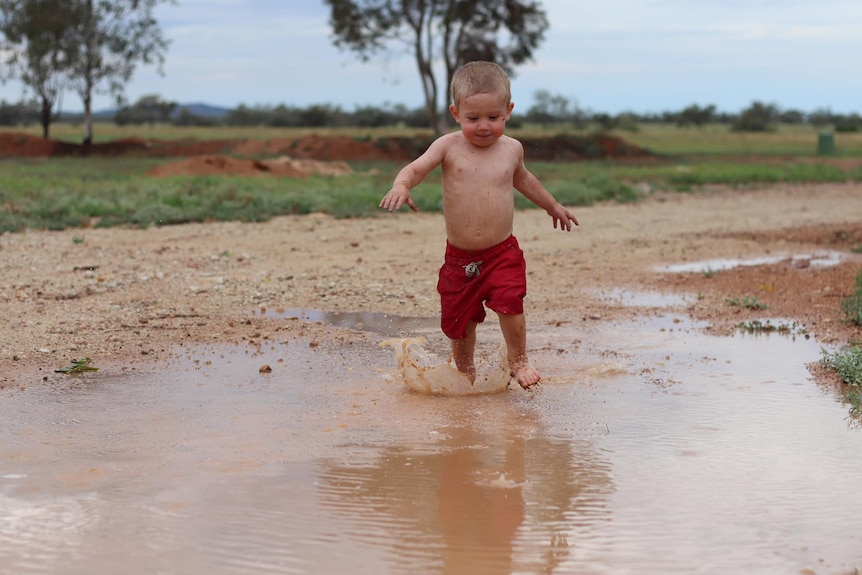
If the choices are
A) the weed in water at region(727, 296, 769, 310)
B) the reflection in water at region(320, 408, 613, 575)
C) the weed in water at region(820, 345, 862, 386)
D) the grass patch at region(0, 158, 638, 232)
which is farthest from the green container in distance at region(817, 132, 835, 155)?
the reflection in water at region(320, 408, 613, 575)

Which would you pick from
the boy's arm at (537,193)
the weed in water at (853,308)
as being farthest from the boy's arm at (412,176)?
the weed in water at (853,308)

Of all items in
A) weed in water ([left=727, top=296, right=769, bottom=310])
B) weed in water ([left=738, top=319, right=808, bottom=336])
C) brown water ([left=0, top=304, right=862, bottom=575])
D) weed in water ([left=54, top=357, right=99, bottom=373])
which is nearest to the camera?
brown water ([left=0, top=304, right=862, bottom=575])

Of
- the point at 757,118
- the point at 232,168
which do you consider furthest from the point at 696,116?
the point at 232,168

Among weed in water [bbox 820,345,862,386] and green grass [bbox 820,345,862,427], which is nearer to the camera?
green grass [bbox 820,345,862,427]

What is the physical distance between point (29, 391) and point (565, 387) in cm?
256

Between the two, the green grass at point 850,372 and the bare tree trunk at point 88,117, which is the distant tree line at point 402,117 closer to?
the bare tree trunk at point 88,117

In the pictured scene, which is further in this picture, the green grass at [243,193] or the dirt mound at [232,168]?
the dirt mound at [232,168]

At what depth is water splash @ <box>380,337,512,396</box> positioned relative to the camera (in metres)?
5.33

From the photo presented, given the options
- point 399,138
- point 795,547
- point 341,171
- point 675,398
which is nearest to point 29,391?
point 675,398

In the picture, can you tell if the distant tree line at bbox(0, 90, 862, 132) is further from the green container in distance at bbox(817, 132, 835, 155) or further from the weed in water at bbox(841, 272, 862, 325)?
the weed in water at bbox(841, 272, 862, 325)

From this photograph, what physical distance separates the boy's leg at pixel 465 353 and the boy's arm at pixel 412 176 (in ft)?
2.59

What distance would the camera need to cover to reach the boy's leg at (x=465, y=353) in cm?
554

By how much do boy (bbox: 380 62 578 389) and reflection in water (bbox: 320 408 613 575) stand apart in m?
0.85

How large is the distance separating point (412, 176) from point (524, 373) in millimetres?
1065
